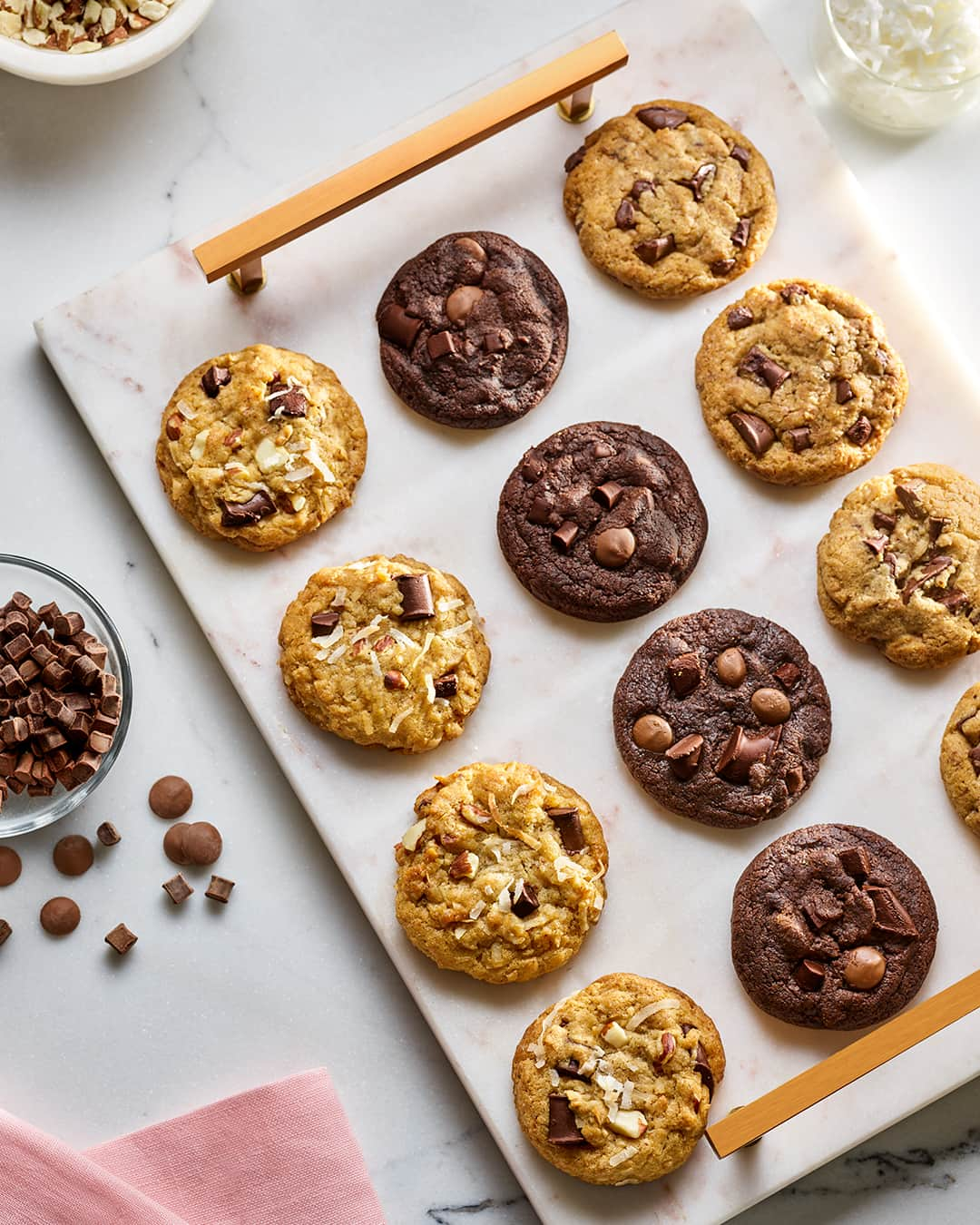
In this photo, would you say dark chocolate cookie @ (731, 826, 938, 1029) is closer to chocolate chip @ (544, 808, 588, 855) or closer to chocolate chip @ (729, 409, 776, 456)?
chocolate chip @ (544, 808, 588, 855)

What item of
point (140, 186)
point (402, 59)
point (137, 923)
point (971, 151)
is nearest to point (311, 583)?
point (137, 923)

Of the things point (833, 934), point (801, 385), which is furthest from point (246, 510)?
point (833, 934)

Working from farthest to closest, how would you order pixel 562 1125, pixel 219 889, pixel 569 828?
1. pixel 219 889
2. pixel 569 828
3. pixel 562 1125

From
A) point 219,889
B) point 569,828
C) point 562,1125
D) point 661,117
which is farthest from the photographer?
point 661,117

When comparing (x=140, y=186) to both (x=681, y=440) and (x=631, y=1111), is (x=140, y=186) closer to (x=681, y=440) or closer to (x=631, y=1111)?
(x=681, y=440)

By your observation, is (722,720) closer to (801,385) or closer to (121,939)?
(801,385)

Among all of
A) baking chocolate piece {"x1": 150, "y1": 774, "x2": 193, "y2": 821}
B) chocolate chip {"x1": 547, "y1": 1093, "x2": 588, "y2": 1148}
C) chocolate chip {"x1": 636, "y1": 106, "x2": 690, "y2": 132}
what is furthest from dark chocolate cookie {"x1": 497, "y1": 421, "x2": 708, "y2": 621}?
chocolate chip {"x1": 547, "y1": 1093, "x2": 588, "y2": 1148}

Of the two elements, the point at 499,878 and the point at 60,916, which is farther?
the point at 60,916

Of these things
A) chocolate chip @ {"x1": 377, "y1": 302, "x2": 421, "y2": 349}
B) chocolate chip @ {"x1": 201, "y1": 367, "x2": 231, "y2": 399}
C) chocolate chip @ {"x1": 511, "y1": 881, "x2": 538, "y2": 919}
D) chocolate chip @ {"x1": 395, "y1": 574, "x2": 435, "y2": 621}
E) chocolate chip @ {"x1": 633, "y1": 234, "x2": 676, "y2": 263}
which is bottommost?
chocolate chip @ {"x1": 511, "y1": 881, "x2": 538, "y2": 919}
